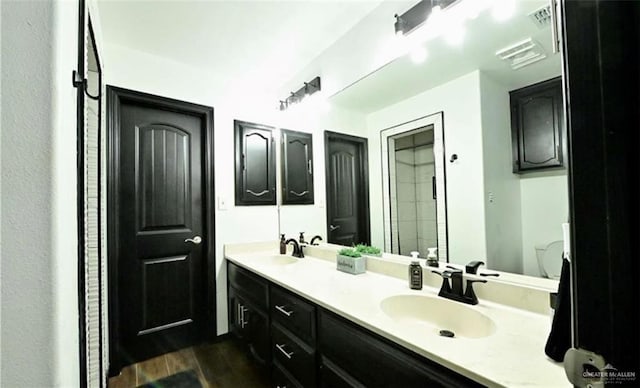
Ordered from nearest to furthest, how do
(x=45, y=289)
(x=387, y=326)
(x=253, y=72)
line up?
(x=45, y=289) → (x=387, y=326) → (x=253, y=72)

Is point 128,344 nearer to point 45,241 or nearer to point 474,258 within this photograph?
point 45,241

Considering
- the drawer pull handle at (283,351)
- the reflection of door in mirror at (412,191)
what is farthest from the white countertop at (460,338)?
the drawer pull handle at (283,351)

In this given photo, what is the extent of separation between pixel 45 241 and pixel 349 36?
6.38 ft

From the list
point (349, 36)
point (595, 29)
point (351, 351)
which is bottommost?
point (351, 351)

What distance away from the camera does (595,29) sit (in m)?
0.36

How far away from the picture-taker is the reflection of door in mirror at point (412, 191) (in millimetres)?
1378

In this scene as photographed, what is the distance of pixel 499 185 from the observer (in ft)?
3.74

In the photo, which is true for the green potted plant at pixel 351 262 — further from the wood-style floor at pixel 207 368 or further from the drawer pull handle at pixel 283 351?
the wood-style floor at pixel 207 368

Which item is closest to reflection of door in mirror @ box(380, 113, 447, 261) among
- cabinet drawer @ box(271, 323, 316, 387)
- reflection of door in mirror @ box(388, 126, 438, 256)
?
reflection of door in mirror @ box(388, 126, 438, 256)

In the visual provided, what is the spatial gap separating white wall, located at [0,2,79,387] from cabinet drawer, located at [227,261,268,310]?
1.17m

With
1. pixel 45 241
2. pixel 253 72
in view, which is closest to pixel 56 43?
pixel 45 241

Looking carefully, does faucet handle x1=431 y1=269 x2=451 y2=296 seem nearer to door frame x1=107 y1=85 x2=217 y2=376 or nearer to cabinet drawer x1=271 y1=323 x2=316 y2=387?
cabinet drawer x1=271 y1=323 x2=316 y2=387

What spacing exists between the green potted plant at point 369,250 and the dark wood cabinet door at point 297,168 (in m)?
0.73

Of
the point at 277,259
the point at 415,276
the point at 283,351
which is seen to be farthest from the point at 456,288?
the point at 277,259
